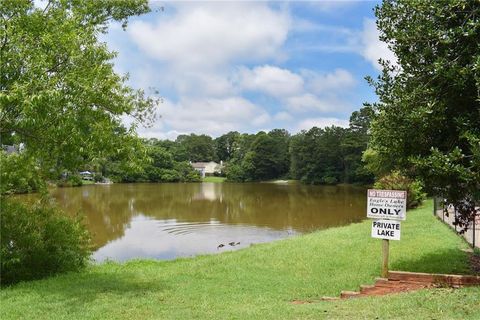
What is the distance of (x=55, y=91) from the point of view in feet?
26.6

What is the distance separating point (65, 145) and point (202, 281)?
4.68m

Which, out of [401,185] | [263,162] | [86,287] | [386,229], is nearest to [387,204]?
[386,229]

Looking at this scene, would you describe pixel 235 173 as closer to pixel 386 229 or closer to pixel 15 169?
pixel 15 169

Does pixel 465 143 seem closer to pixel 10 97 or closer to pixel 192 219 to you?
pixel 10 97

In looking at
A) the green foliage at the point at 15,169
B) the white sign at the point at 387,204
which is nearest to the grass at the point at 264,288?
the white sign at the point at 387,204

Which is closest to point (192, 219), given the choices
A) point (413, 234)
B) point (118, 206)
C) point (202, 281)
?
point (118, 206)

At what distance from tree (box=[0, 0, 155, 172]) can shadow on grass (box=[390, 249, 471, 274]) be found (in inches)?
283

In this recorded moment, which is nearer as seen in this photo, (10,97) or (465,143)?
(10,97)

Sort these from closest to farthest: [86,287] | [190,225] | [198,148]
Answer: [86,287]
[190,225]
[198,148]

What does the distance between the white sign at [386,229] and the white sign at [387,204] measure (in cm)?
11

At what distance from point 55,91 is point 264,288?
Result: 19.9ft

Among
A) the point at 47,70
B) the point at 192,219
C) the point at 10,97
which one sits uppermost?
the point at 47,70

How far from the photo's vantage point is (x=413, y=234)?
56.1ft

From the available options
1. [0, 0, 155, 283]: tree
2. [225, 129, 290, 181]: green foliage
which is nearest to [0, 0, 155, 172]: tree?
[0, 0, 155, 283]: tree
